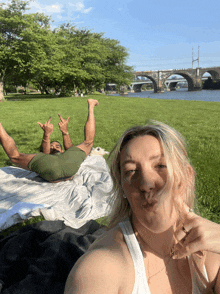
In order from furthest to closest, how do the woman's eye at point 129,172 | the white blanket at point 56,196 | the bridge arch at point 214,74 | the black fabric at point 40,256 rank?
the bridge arch at point 214,74, the white blanket at point 56,196, the black fabric at point 40,256, the woman's eye at point 129,172

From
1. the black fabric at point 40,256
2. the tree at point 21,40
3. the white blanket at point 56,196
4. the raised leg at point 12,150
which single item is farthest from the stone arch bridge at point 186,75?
the black fabric at point 40,256

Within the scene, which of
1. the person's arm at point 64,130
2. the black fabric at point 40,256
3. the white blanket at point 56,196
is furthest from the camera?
the person's arm at point 64,130

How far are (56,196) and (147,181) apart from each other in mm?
3482

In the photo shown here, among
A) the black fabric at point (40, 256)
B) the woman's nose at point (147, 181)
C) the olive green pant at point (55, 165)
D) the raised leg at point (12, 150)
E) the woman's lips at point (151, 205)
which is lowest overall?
the black fabric at point (40, 256)

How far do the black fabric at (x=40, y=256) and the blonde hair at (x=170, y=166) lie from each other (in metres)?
1.36

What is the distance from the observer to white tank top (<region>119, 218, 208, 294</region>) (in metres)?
1.19

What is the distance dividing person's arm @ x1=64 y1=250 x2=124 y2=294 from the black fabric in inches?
57.5

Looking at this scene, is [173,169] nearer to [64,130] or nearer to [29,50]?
[64,130]

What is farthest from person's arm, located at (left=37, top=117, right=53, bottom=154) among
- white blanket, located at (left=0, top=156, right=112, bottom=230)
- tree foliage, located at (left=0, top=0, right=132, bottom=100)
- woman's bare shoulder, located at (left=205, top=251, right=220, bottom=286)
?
tree foliage, located at (left=0, top=0, right=132, bottom=100)

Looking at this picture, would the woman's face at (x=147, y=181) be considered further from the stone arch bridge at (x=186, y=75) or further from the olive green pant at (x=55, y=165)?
the stone arch bridge at (x=186, y=75)

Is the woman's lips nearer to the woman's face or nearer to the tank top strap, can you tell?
the woman's face

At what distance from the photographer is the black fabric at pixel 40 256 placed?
230 centimetres

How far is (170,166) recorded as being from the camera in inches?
46.8

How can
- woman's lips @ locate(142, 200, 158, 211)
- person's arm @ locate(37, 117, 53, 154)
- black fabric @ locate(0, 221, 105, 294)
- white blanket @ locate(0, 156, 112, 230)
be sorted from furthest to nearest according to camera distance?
person's arm @ locate(37, 117, 53, 154) < white blanket @ locate(0, 156, 112, 230) < black fabric @ locate(0, 221, 105, 294) < woman's lips @ locate(142, 200, 158, 211)
